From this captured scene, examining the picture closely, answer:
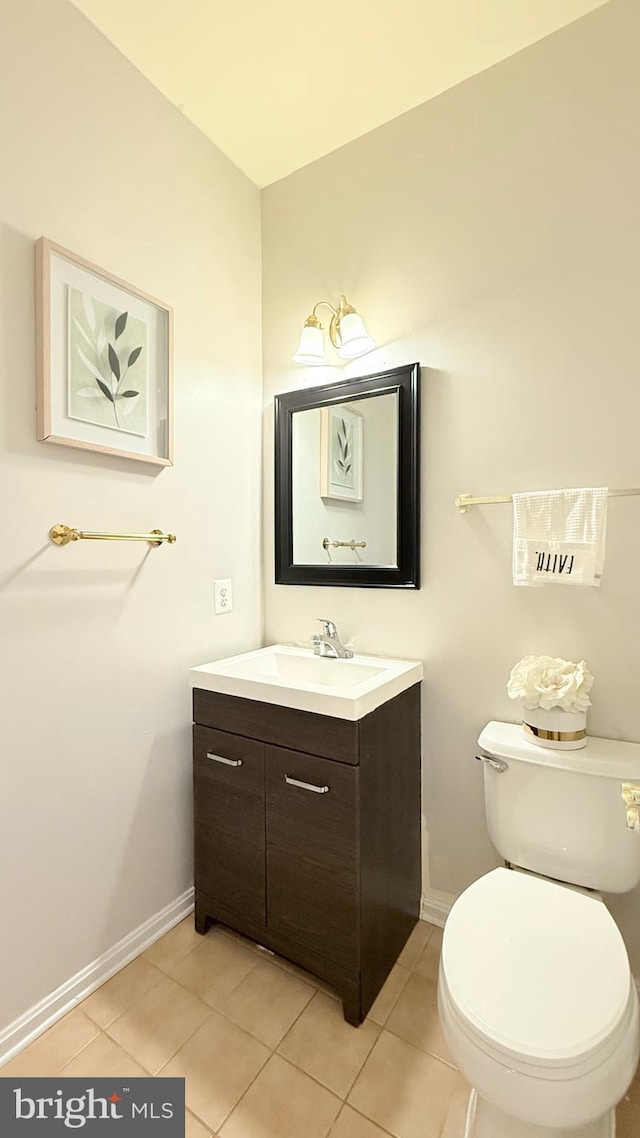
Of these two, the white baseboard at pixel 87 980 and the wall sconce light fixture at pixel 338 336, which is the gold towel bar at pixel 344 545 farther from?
the white baseboard at pixel 87 980

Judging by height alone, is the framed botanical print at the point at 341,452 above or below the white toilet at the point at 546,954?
above

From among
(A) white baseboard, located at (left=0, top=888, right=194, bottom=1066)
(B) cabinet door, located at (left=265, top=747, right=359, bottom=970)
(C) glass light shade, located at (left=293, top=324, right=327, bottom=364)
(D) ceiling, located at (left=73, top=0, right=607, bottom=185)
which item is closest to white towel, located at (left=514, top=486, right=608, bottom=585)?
(B) cabinet door, located at (left=265, top=747, right=359, bottom=970)

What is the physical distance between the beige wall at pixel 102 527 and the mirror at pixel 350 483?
204 millimetres

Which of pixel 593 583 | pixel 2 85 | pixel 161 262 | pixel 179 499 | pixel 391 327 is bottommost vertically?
pixel 593 583

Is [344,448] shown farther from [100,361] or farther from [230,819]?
[230,819]

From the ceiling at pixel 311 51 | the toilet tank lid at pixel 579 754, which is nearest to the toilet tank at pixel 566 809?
the toilet tank lid at pixel 579 754

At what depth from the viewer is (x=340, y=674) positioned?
174 centimetres

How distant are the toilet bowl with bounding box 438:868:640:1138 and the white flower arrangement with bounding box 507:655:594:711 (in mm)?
435

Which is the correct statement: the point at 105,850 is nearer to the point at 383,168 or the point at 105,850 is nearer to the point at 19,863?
the point at 19,863

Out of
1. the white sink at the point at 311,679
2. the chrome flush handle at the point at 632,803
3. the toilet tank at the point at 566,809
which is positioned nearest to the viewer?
the chrome flush handle at the point at 632,803

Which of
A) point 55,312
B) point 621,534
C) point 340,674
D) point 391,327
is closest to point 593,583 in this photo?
point 621,534

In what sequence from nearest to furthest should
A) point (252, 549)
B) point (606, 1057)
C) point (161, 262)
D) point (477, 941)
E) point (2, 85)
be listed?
point (606, 1057)
point (477, 941)
point (2, 85)
point (161, 262)
point (252, 549)

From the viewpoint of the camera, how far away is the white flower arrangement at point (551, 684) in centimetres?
134

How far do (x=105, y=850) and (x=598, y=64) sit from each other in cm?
258
